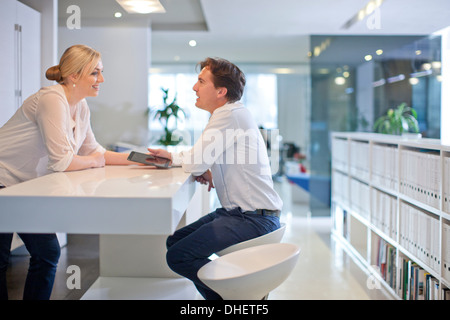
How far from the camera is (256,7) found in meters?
4.90

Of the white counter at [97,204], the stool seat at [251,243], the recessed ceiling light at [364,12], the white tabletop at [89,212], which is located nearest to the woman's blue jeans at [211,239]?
the stool seat at [251,243]

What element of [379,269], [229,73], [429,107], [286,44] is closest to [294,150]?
[286,44]

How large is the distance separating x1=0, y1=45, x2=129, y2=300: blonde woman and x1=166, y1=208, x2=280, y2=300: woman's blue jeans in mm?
616

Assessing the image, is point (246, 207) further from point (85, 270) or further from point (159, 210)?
point (85, 270)

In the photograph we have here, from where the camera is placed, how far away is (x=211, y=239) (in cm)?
186

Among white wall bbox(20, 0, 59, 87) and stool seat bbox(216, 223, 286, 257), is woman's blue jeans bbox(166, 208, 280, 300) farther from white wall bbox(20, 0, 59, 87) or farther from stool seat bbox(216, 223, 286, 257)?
white wall bbox(20, 0, 59, 87)

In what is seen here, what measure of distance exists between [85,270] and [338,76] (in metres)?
4.34

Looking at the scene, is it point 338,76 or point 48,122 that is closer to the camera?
point 48,122

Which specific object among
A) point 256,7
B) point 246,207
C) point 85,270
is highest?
point 256,7

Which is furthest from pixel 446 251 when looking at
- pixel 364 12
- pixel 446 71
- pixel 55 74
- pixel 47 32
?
pixel 47 32

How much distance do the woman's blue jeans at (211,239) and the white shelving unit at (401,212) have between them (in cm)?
112

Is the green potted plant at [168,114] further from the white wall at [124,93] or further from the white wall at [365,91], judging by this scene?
the white wall at [365,91]

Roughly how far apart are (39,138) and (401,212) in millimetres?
2355

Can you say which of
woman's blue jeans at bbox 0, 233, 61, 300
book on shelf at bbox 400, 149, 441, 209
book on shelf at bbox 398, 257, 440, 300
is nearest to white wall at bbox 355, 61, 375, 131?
book on shelf at bbox 400, 149, 441, 209
